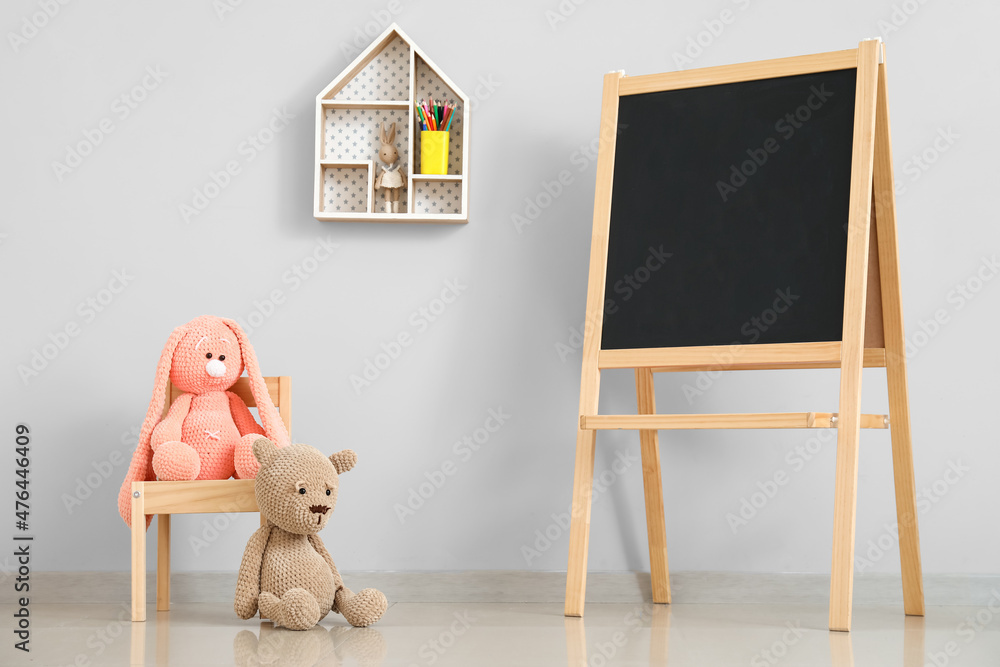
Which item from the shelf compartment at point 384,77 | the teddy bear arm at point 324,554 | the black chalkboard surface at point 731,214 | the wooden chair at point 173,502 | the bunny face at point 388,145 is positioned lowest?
the teddy bear arm at point 324,554

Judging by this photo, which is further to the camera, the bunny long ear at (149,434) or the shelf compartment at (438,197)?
the shelf compartment at (438,197)

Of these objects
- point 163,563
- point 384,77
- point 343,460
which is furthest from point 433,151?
point 163,563

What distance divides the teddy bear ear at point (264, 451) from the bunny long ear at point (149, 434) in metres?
0.29

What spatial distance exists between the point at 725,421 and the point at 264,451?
0.90m

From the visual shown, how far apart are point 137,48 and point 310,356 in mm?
909

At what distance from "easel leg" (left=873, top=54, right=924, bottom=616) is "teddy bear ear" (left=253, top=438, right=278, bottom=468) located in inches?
51.4

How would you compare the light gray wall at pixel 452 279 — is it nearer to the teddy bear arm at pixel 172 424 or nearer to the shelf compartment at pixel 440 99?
the shelf compartment at pixel 440 99

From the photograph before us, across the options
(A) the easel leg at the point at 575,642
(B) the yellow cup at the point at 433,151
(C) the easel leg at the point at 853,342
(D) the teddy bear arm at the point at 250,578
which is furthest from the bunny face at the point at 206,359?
(C) the easel leg at the point at 853,342

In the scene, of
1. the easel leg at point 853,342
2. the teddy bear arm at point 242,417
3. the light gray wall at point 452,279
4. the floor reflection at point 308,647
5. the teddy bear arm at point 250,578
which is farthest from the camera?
the light gray wall at point 452,279

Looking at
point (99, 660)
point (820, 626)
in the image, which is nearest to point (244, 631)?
point (99, 660)

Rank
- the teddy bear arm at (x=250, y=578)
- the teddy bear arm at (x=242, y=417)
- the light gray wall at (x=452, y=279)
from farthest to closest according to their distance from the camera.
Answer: the light gray wall at (x=452, y=279), the teddy bear arm at (x=242, y=417), the teddy bear arm at (x=250, y=578)

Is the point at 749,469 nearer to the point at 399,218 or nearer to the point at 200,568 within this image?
the point at 399,218

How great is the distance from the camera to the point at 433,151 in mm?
2080

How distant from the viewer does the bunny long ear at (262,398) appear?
1.83m
